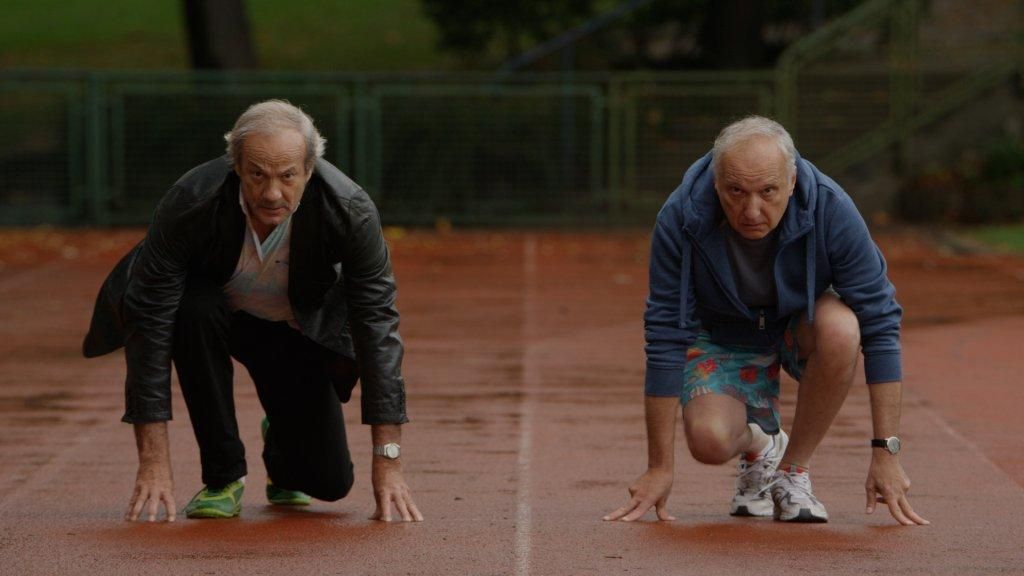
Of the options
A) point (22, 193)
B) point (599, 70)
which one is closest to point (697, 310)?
point (22, 193)

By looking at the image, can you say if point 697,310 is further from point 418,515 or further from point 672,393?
point 418,515

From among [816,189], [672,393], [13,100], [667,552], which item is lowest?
[667,552]

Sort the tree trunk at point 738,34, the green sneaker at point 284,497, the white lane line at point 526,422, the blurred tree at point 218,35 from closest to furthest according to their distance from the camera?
1. the white lane line at point 526,422
2. the green sneaker at point 284,497
3. the blurred tree at point 218,35
4. the tree trunk at point 738,34

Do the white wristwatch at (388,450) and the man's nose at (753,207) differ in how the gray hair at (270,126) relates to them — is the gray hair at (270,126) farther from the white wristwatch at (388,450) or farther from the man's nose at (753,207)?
the man's nose at (753,207)

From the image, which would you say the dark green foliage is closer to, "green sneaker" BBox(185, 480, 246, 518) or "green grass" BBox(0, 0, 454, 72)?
"green grass" BBox(0, 0, 454, 72)

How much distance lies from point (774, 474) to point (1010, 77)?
14396 millimetres

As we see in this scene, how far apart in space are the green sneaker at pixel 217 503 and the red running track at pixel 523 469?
0.16 feet

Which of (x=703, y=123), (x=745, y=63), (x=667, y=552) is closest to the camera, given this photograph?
(x=667, y=552)

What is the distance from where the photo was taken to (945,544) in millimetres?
5008

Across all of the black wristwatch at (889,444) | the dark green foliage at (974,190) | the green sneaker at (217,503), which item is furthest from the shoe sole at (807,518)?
the dark green foliage at (974,190)

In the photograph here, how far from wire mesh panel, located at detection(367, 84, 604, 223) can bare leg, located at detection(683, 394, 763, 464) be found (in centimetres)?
1310

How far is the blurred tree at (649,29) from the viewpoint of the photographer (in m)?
20.2

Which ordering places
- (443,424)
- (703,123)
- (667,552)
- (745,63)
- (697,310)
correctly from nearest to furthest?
(667,552) → (697,310) → (443,424) → (703,123) → (745,63)

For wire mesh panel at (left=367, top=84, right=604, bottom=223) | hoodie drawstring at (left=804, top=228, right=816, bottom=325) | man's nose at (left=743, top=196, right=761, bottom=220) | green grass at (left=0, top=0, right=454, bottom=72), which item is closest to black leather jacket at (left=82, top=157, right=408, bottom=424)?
man's nose at (left=743, top=196, right=761, bottom=220)
